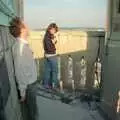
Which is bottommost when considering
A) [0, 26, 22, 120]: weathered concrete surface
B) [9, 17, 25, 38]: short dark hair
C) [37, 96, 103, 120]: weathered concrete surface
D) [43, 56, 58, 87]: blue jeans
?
[37, 96, 103, 120]: weathered concrete surface

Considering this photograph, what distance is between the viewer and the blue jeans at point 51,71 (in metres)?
10.4

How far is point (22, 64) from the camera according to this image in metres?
4.51

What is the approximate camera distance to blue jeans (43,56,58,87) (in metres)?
10.4

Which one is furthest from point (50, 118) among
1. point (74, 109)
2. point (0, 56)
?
point (0, 56)

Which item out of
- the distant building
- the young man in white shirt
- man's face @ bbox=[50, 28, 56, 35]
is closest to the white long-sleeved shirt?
the young man in white shirt

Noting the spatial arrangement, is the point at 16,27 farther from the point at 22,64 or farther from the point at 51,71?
the point at 51,71

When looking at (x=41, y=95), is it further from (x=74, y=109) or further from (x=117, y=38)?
(x=117, y=38)

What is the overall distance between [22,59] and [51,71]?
19.3 feet

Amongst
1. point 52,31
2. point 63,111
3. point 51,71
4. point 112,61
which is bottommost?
point 63,111

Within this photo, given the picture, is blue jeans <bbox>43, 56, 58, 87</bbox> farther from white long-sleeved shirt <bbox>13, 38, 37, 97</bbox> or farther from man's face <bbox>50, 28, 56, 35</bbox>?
white long-sleeved shirt <bbox>13, 38, 37, 97</bbox>

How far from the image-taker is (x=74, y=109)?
321 inches

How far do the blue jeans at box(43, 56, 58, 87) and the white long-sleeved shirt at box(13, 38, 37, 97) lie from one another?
5.75 metres

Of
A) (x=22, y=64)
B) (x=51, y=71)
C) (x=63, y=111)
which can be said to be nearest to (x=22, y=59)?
(x=22, y=64)

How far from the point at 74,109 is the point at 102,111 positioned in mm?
521
